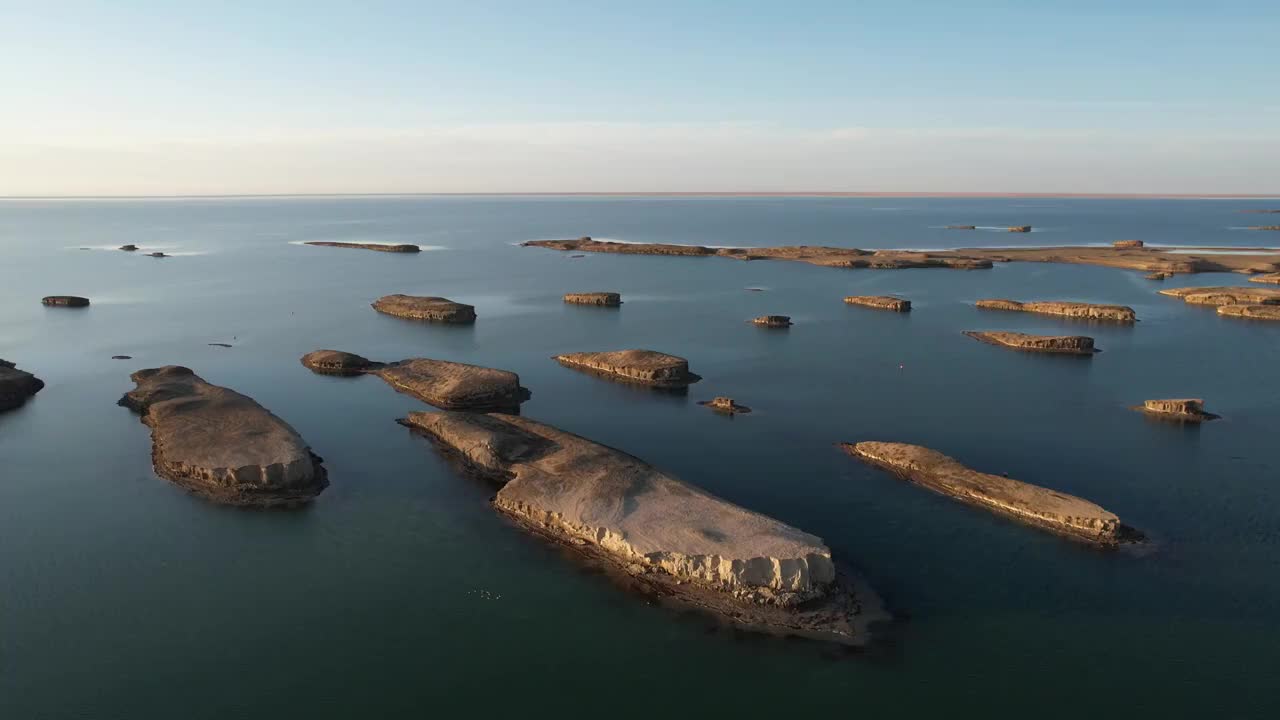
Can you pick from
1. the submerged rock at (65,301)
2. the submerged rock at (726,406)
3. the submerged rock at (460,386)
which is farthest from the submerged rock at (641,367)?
the submerged rock at (65,301)

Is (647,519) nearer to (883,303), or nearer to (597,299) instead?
(597,299)

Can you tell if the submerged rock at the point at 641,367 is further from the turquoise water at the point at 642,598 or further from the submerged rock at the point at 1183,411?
the submerged rock at the point at 1183,411

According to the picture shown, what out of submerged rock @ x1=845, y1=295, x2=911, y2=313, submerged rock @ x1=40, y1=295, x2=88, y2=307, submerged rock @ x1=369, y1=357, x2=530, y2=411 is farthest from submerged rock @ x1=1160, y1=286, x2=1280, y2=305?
submerged rock @ x1=40, y1=295, x2=88, y2=307

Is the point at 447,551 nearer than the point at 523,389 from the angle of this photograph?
Yes

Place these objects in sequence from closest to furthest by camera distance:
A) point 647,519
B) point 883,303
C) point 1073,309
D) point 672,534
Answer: point 672,534, point 647,519, point 1073,309, point 883,303

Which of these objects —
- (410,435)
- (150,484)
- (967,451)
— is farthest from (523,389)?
(967,451)

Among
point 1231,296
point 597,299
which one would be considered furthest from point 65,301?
point 1231,296

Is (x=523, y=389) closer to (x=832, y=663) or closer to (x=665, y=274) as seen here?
(x=832, y=663)
